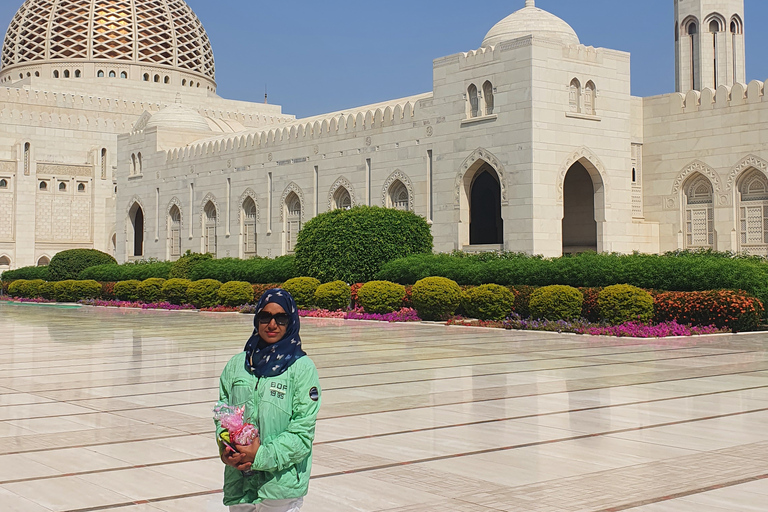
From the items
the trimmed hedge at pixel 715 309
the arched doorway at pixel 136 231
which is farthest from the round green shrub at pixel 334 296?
the arched doorway at pixel 136 231

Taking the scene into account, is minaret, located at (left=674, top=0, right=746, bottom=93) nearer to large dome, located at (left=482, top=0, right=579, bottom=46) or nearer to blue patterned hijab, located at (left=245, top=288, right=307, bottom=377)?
large dome, located at (left=482, top=0, right=579, bottom=46)

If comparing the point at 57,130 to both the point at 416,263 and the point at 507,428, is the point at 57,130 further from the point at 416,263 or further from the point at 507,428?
the point at 507,428

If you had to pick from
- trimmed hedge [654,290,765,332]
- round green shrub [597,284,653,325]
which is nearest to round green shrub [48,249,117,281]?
round green shrub [597,284,653,325]

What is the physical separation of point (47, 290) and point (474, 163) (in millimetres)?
18631

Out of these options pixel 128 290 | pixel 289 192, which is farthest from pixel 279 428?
pixel 289 192

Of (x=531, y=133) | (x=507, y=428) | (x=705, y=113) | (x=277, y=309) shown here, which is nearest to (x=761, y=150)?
(x=705, y=113)

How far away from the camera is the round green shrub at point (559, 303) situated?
17.6 meters

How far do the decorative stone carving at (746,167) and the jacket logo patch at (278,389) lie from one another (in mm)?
22821

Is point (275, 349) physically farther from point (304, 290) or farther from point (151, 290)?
point (151, 290)

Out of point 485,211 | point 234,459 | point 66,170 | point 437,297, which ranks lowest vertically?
point 234,459

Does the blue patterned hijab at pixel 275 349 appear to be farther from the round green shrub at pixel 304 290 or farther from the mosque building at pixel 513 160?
the mosque building at pixel 513 160

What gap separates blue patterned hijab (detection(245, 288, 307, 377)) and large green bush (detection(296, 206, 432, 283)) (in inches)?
804

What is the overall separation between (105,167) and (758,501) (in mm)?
50191

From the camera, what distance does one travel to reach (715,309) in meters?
16.0
